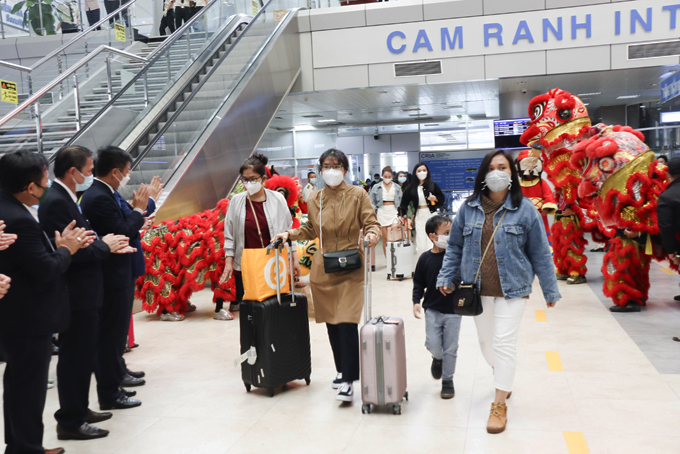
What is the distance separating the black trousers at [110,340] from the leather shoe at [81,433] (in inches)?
19.3

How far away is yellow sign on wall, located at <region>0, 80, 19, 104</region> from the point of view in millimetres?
7043

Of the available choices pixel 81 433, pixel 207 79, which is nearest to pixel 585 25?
pixel 207 79

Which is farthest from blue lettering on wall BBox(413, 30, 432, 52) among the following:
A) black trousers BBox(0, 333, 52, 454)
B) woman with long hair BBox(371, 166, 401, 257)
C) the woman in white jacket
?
black trousers BBox(0, 333, 52, 454)

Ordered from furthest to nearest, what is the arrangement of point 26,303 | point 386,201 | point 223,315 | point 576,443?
point 386,201
point 223,315
point 576,443
point 26,303

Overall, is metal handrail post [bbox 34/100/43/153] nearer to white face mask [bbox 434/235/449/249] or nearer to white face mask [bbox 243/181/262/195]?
white face mask [bbox 243/181/262/195]

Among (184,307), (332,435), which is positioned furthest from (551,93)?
(332,435)

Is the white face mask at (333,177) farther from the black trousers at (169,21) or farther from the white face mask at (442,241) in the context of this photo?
the black trousers at (169,21)

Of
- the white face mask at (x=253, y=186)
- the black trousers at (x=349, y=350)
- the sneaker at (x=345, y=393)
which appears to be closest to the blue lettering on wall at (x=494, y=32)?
the white face mask at (x=253, y=186)

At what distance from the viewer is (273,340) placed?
4168 mm

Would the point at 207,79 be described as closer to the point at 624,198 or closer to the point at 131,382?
the point at 131,382

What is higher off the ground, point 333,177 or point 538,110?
point 538,110

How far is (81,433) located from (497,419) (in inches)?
97.3

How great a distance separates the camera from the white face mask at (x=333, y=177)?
12.8 ft

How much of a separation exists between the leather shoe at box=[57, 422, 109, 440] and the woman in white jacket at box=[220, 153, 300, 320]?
1.49 meters
